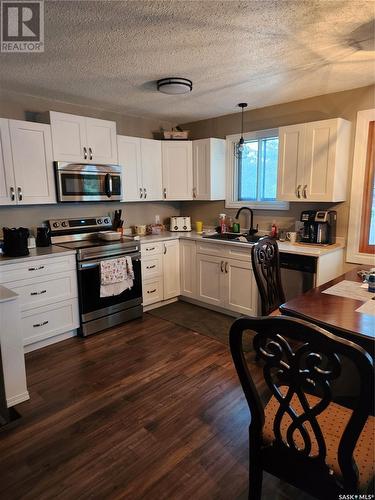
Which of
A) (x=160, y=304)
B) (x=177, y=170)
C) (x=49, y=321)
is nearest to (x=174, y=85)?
(x=177, y=170)

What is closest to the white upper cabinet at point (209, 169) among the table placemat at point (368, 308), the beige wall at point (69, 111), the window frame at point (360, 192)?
the beige wall at point (69, 111)

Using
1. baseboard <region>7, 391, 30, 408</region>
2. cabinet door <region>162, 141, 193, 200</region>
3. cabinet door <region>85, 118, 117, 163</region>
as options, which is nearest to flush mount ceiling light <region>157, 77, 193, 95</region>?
cabinet door <region>85, 118, 117, 163</region>

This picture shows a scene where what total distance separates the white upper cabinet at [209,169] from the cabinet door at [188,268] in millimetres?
714

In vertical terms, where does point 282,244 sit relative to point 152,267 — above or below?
above

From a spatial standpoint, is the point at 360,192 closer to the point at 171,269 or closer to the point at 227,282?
the point at 227,282

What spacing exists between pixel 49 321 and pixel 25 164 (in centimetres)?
151

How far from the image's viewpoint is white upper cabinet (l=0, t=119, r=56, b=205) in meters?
2.90

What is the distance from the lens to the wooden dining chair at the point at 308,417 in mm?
968

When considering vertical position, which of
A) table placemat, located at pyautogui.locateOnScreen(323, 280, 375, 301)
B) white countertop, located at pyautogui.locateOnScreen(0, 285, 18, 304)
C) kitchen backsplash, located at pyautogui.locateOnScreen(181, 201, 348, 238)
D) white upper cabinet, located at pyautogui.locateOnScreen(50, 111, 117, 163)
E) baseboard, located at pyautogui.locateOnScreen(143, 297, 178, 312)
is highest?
white upper cabinet, located at pyautogui.locateOnScreen(50, 111, 117, 163)

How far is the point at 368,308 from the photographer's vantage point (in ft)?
5.68

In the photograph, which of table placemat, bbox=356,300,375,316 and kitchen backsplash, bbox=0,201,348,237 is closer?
table placemat, bbox=356,300,375,316

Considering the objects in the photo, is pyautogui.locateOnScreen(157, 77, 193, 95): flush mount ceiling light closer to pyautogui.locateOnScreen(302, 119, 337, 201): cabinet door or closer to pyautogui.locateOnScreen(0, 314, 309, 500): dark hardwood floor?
pyautogui.locateOnScreen(302, 119, 337, 201): cabinet door

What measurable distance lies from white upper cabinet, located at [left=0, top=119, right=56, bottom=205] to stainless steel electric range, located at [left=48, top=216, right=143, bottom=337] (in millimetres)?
457

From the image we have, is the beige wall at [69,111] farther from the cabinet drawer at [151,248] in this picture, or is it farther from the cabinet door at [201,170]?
the cabinet drawer at [151,248]
